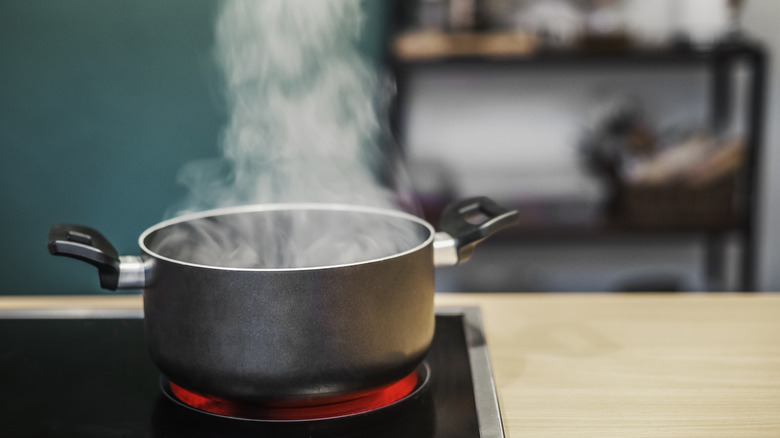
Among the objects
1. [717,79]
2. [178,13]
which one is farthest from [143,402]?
[717,79]

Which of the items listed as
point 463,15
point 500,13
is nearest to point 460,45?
point 463,15

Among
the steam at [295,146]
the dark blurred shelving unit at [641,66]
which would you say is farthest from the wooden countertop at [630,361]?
the dark blurred shelving unit at [641,66]

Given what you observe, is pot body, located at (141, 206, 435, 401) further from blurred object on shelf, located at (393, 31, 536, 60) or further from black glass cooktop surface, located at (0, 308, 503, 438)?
blurred object on shelf, located at (393, 31, 536, 60)

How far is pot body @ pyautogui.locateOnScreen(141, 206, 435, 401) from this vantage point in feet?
1.60

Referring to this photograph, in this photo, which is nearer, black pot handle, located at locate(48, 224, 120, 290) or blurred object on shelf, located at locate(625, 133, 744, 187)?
black pot handle, located at locate(48, 224, 120, 290)

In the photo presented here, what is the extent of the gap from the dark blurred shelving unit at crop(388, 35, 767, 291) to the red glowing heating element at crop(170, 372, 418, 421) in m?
1.60

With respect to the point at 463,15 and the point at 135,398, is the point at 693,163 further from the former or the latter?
the point at 135,398

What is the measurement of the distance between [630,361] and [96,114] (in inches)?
85.8

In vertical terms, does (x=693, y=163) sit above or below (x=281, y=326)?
below

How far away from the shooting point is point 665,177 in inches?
84.6

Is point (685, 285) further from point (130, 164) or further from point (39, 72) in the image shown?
point (39, 72)

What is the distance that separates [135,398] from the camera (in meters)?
0.56

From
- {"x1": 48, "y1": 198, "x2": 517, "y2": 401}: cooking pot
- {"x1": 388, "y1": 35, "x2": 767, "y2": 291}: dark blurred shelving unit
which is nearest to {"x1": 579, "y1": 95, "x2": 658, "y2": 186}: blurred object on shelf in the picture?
{"x1": 388, "y1": 35, "x2": 767, "y2": 291}: dark blurred shelving unit

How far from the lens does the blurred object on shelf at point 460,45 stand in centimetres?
208
